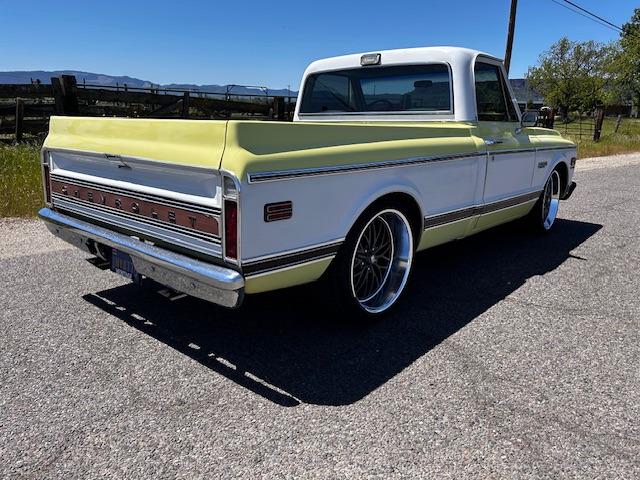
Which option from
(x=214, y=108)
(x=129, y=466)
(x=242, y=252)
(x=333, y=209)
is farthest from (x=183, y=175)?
(x=214, y=108)

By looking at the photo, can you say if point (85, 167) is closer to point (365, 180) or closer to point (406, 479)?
point (365, 180)

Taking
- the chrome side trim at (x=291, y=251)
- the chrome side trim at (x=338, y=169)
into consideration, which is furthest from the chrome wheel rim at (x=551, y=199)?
the chrome side trim at (x=291, y=251)

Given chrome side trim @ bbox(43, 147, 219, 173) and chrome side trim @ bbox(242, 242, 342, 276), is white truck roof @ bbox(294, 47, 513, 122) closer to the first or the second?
chrome side trim @ bbox(242, 242, 342, 276)

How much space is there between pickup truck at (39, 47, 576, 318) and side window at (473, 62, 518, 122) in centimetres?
2

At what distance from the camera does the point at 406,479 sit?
203 centimetres

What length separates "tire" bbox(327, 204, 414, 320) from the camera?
10.1 ft

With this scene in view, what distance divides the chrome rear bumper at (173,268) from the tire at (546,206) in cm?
414

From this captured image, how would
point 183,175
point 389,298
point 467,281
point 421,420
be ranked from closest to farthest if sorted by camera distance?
point 421,420, point 183,175, point 389,298, point 467,281

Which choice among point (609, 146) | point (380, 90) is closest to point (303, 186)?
point (380, 90)

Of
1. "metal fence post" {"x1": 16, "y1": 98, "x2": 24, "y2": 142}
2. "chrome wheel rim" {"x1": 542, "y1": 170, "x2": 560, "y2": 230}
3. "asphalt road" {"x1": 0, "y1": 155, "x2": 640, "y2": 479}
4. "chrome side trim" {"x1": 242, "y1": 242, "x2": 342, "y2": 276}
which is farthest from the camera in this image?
"metal fence post" {"x1": 16, "y1": 98, "x2": 24, "y2": 142}

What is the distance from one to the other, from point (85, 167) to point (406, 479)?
8.46 ft

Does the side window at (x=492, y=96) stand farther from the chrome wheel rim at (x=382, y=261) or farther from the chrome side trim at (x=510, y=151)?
the chrome wheel rim at (x=382, y=261)

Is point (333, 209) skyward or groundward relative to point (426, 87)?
groundward

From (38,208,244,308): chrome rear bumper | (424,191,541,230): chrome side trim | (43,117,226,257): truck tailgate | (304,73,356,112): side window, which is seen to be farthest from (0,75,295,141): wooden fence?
(424,191,541,230): chrome side trim
